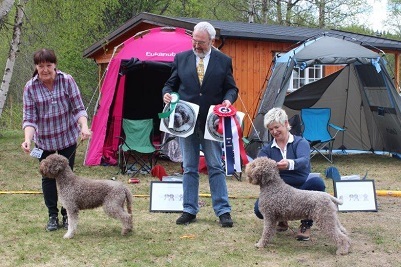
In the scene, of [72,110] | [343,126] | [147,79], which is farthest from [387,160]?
[72,110]

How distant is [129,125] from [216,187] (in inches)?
148

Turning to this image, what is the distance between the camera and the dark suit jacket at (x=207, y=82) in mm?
4625

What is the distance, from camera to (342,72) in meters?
9.96

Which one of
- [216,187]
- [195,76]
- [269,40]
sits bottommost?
[216,187]

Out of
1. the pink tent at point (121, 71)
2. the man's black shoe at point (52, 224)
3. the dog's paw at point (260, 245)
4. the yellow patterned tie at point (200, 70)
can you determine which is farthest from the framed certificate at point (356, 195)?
the pink tent at point (121, 71)

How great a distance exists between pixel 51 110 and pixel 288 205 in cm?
198

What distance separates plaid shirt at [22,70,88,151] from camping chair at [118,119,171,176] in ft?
11.0

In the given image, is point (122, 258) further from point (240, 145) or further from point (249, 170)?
point (240, 145)

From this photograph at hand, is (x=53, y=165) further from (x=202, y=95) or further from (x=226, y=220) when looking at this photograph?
(x=226, y=220)

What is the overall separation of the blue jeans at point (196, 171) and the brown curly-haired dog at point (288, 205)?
0.72 m

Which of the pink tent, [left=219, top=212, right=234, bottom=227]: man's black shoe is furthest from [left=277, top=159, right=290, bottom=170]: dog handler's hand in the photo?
the pink tent

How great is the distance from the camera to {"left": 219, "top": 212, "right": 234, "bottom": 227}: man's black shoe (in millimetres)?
4727

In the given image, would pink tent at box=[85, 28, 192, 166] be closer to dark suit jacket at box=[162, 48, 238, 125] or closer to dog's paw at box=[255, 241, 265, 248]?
dark suit jacket at box=[162, 48, 238, 125]

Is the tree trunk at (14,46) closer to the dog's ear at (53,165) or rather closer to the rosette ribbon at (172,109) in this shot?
the rosette ribbon at (172,109)
